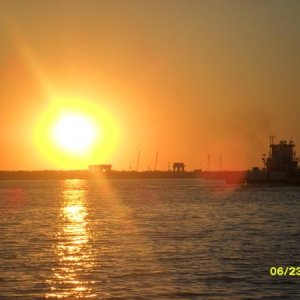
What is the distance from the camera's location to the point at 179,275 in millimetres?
35375

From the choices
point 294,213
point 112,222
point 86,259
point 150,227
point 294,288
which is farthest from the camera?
point 294,213

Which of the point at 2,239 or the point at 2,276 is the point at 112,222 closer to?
the point at 2,239

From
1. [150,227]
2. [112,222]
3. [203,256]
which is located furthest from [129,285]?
[112,222]

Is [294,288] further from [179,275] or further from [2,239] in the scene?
[2,239]

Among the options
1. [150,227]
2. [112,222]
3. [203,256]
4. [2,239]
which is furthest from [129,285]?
[112,222]

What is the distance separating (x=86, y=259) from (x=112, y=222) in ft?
107

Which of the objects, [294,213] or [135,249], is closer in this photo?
[135,249]

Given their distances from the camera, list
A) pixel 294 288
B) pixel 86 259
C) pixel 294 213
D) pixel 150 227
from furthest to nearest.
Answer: pixel 294 213 < pixel 150 227 < pixel 86 259 < pixel 294 288

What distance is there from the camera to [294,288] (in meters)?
31.5

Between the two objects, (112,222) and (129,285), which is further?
(112,222)

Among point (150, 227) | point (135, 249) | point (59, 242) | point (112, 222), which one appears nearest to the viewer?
point (135, 249)

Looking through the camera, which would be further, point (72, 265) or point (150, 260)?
point (150, 260)

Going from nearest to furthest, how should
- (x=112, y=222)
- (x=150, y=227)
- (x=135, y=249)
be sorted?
(x=135, y=249) → (x=150, y=227) → (x=112, y=222)

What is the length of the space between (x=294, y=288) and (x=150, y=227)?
115 ft
